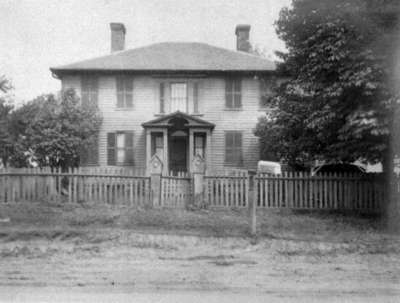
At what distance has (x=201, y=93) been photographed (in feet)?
69.2

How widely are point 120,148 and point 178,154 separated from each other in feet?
10.9

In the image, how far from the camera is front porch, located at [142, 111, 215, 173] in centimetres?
1959

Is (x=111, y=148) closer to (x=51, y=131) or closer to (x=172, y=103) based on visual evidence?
(x=51, y=131)

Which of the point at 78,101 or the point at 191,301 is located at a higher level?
the point at 78,101

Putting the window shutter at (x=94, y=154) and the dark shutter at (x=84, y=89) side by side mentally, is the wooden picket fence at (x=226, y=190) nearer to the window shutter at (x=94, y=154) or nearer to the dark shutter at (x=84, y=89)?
the window shutter at (x=94, y=154)

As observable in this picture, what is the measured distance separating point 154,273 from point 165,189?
5.54 metres

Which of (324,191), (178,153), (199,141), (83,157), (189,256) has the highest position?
(199,141)

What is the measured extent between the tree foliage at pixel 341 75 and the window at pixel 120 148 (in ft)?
33.3

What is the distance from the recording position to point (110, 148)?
20.7 metres

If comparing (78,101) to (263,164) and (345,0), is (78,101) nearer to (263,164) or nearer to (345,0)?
(263,164)

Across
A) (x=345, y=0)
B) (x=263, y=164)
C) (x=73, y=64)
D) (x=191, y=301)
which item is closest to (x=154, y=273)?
(x=191, y=301)

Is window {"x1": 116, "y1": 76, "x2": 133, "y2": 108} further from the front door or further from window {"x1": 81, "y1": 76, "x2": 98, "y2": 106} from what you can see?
the front door

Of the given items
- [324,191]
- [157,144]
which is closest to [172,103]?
[157,144]

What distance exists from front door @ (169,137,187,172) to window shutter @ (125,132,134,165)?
2226mm
